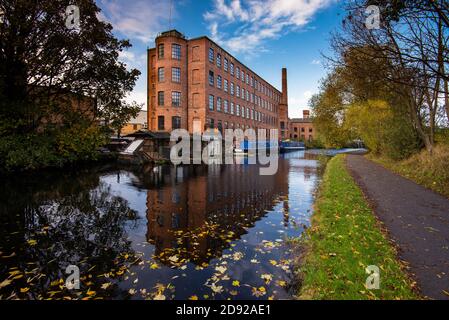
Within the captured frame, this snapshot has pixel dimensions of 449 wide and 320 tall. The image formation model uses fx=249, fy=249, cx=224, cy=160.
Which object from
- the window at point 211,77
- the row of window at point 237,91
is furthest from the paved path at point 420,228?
the row of window at point 237,91

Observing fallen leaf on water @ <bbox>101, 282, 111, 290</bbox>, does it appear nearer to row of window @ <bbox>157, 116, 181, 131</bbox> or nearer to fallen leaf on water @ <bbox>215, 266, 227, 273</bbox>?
fallen leaf on water @ <bbox>215, 266, 227, 273</bbox>

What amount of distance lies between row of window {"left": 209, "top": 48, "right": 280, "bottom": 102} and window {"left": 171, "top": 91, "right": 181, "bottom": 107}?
22.4 ft

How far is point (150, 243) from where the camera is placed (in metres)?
5.33

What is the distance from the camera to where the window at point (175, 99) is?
1304 inches

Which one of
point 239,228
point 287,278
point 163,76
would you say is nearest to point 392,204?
point 239,228

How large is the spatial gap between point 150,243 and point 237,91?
40923 mm

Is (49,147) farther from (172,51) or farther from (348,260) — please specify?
(172,51)

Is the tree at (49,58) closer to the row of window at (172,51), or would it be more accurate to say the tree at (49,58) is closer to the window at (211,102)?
the row of window at (172,51)

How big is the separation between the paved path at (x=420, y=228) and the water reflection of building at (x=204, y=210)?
3.20 metres

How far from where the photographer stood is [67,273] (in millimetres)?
4023

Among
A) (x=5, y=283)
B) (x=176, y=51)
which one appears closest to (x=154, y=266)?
(x=5, y=283)

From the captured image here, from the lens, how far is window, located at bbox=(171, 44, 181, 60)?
3314 cm
